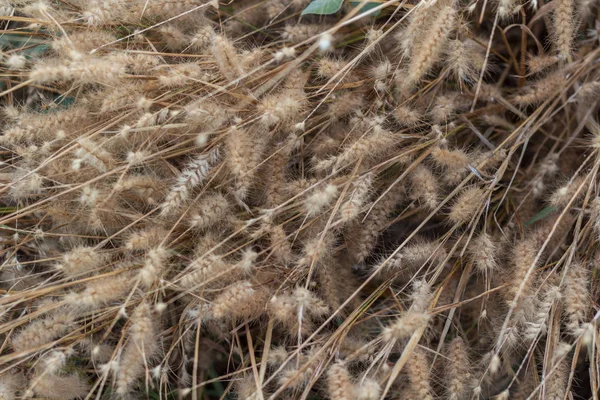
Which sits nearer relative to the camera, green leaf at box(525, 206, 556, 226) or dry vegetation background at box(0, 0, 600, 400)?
dry vegetation background at box(0, 0, 600, 400)

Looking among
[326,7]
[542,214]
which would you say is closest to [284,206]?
[326,7]

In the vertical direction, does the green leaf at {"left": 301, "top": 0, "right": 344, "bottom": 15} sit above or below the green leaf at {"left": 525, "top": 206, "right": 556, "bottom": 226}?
above

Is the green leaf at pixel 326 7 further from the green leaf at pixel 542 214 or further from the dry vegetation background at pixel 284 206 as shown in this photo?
the green leaf at pixel 542 214

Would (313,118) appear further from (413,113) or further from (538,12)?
Answer: (538,12)

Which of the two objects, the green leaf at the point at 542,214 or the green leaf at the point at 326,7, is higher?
the green leaf at the point at 326,7

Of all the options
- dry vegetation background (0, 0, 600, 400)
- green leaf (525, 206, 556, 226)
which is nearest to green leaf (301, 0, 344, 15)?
dry vegetation background (0, 0, 600, 400)

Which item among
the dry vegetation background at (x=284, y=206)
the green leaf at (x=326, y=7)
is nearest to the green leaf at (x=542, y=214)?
the dry vegetation background at (x=284, y=206)

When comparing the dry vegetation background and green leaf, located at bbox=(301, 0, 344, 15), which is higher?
green leaf, located at bbox=(301, 0, 344, 15)

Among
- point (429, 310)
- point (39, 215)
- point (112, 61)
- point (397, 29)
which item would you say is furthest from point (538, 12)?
point (39, 215)

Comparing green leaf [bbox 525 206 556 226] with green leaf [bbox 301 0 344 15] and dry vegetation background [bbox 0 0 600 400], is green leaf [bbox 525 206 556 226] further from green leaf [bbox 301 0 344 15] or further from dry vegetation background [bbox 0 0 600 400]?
green leaf [bbox 301 0 344 15]
